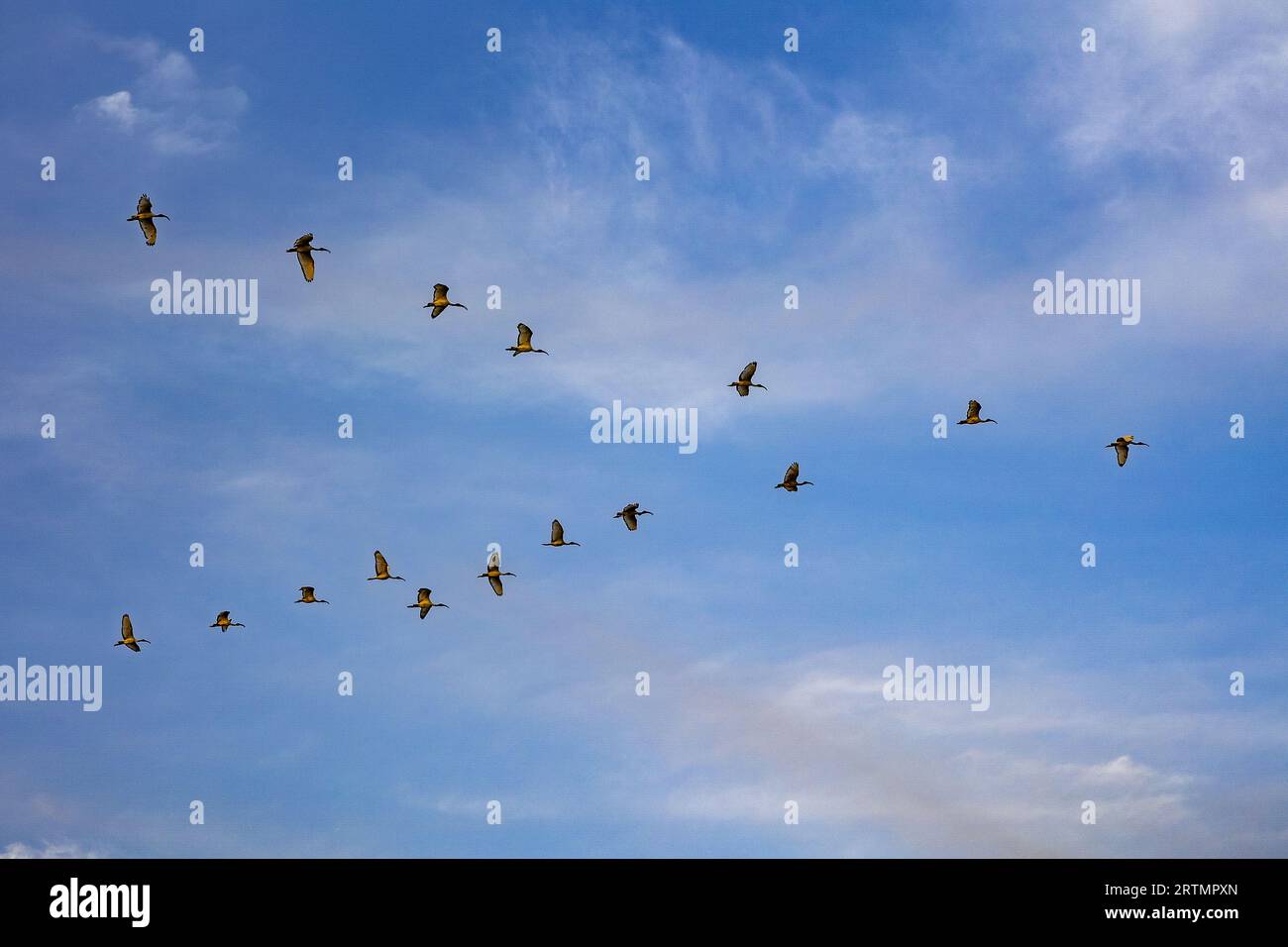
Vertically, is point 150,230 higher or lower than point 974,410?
higher

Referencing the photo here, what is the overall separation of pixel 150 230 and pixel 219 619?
94.7 feet
